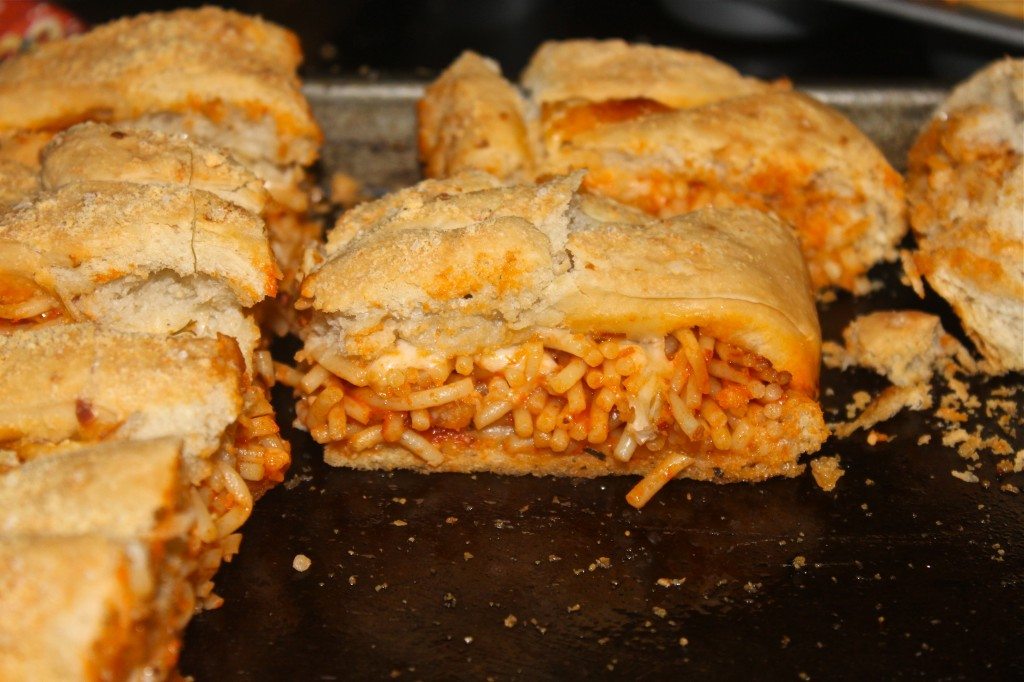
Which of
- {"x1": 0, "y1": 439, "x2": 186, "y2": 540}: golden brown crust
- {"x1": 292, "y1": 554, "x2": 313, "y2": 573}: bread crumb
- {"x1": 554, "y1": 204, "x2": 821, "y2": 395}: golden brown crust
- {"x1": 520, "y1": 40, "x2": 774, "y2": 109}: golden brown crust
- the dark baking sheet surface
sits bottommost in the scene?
{"x1": 292, "y1": 554, "x2": 313, "y2": 573}: bread crumb

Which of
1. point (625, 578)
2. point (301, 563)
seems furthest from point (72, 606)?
point (625, 578)

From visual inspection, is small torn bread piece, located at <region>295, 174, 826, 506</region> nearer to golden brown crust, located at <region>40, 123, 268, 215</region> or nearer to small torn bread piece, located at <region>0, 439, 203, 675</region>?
golden brown crust, located at <region>40, 123, 268, 215</region>

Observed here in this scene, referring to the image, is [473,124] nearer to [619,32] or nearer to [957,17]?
[957,17]

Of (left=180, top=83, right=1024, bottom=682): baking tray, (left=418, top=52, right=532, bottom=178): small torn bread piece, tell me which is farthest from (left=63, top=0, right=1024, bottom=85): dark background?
(left=180, top=83, right=1024, bottom=682): baking tray

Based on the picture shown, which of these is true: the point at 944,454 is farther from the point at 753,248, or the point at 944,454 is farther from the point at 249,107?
the point at 249,107

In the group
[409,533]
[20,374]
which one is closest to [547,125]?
[409,533]

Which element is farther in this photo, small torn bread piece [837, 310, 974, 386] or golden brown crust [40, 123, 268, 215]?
small torn bread piece [837, 310, 974, 386]

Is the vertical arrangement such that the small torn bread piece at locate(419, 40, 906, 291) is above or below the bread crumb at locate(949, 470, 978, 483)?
above
